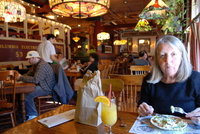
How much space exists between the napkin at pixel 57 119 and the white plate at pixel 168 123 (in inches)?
21.4

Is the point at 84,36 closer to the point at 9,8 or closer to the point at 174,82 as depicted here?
the point at 9,8

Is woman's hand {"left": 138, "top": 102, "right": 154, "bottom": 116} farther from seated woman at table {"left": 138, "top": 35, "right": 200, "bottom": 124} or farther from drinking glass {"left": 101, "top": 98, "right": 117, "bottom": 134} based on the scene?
drinking glass {"left": 101, "top": 98, "right": 117, "bottom": 134}

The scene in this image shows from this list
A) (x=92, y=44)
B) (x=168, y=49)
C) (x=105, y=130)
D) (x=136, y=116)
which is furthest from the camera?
(x=92, y=44)

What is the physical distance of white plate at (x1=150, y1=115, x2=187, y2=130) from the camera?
85 centimetres

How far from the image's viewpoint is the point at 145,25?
6.36 m

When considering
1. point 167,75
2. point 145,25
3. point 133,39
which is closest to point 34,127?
point 167,75

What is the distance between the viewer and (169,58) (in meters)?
1.17

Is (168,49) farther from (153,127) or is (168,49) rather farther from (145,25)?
(145,25)

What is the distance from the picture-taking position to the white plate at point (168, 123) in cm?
85

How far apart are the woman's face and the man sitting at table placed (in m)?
2.13

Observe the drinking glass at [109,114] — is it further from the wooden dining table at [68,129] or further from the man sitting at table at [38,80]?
the man sitting at table at [38,80]

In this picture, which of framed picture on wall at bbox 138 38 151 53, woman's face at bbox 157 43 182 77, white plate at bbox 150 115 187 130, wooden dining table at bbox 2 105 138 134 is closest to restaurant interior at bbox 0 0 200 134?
wooden dining table at bbox 2 105 138 134

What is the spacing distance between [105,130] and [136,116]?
29cm

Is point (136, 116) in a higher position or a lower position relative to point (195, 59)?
lower
